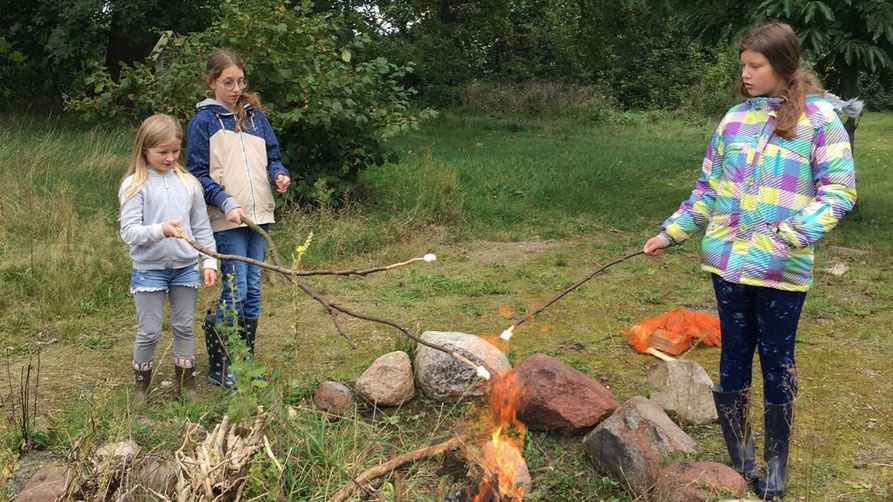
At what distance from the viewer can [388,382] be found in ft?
13.6

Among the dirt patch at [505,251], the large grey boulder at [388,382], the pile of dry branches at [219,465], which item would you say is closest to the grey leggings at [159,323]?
the large grey boulder at [388,382]

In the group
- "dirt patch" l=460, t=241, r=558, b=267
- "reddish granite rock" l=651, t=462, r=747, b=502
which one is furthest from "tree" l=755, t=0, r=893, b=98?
"reddish granite rock" l=651, t=462, r=747, b=502

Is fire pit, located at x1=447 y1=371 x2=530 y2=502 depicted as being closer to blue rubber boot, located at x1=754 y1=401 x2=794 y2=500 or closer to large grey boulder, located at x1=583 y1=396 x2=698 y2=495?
large grey boulder, located at x1=583 y1=396 x2=698 y2=495

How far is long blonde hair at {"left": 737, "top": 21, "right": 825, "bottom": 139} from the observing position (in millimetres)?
3064

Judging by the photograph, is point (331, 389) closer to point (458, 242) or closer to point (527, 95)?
point (458, 242)

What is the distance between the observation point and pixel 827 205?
3002mm

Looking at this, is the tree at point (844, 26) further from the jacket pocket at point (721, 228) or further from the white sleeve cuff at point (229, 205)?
the white sleeve cuff at point (229, 205)

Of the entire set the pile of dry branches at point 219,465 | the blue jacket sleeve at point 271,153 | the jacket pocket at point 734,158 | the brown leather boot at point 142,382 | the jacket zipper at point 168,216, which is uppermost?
the jacket pocket at point 734,158

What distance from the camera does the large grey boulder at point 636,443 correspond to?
334 cm

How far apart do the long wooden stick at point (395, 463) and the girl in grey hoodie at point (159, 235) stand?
1.26 meters

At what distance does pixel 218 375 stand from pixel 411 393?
3.55ft

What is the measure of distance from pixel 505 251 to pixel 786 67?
4965 millimetres

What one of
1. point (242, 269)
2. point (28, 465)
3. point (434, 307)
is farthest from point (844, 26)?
point (28, 465)

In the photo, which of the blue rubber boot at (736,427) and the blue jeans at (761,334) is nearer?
the blue jeans at (761,334)
